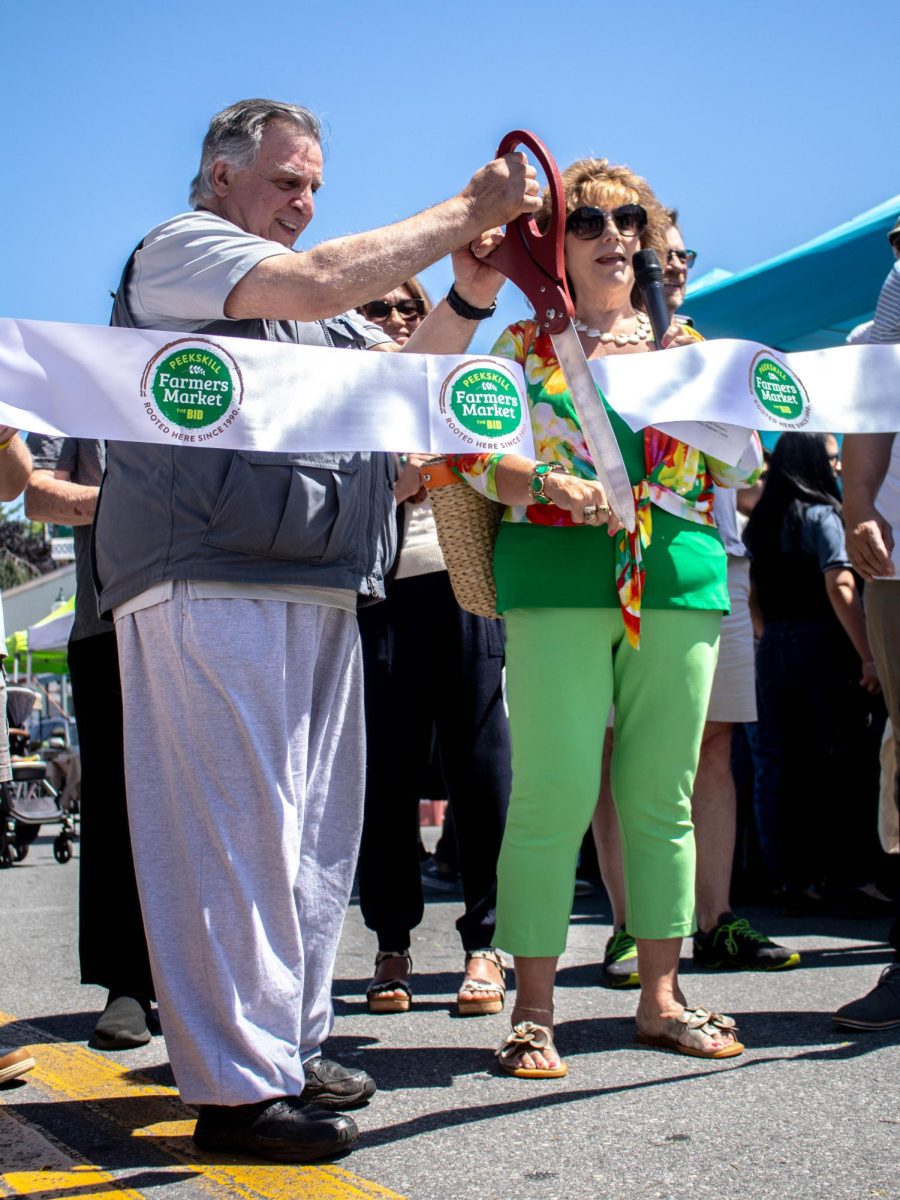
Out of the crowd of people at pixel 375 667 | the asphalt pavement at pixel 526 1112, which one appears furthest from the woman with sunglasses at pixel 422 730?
the asphalt pavement at pixel 526 1112

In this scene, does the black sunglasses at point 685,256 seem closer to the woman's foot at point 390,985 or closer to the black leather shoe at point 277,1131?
the woman's foot at point 390,985

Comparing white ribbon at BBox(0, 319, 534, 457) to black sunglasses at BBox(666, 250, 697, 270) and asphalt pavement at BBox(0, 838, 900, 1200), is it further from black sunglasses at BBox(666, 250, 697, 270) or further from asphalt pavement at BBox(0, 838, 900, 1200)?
black sunglasses at BBox(666, 250, 697, 270)

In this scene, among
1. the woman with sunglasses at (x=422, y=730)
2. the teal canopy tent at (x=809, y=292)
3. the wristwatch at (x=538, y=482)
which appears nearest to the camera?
the wristwatch at (x=538, y=482)

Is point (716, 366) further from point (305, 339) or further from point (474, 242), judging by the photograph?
point (305, 339)

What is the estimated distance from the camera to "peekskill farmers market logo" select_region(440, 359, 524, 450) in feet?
10.4

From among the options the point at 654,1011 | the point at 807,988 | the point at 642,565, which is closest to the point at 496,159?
the point at 642,565

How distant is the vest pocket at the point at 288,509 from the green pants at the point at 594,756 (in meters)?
0.74

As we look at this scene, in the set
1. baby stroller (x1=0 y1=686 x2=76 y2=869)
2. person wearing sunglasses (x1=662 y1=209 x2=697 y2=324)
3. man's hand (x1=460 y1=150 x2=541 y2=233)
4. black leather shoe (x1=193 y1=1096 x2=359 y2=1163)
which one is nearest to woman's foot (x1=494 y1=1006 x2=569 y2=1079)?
black leather shoe (x1=193 y1=1096 x2=359 y2=1163)

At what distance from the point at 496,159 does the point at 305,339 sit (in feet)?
1.82

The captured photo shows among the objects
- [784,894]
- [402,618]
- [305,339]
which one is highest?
[305,339]

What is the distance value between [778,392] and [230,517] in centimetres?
150

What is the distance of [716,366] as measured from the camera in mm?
3449

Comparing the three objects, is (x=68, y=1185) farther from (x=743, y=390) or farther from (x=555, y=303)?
(x=743, y=390)

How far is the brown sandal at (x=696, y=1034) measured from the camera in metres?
3.31
